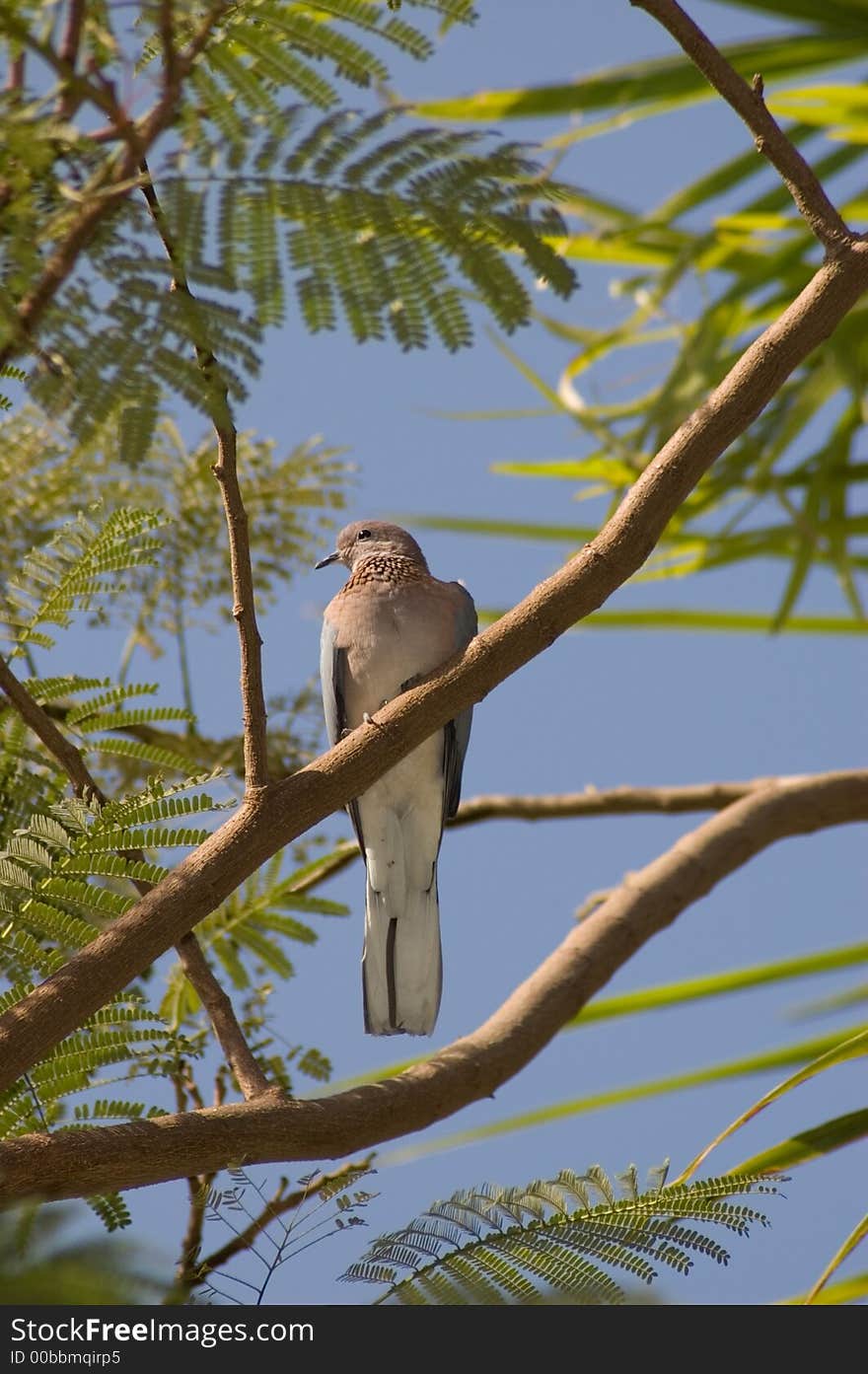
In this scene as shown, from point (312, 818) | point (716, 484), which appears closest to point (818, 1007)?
point (716, 484)

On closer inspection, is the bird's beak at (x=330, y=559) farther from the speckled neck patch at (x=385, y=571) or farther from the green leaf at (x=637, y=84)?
the green leaf at (x=637, y=84)

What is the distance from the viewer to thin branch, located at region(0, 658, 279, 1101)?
2871mm

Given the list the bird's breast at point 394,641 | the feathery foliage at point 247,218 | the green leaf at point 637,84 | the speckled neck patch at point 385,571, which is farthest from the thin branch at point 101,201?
the green leaf at point 637,84

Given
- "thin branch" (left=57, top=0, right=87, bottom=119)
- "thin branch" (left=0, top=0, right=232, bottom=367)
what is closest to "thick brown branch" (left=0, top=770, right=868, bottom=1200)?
"thin branch" (left=0, top=0, right=232, bottom=367)

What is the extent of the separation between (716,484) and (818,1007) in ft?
5.91

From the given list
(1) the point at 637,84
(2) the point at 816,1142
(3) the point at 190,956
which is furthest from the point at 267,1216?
(1) the point at 637,84

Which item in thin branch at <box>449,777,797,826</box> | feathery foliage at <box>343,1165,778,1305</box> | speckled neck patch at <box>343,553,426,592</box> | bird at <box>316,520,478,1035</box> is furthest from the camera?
thin branch at <box>449,777,797,826</box>

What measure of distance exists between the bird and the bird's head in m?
0.26

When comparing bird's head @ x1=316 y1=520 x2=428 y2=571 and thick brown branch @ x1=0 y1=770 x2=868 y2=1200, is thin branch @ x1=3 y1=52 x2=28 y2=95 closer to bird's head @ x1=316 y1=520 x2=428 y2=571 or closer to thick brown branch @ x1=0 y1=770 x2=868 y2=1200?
thick brown branch @ x1=0 y1=770 x2=868 y2=1200

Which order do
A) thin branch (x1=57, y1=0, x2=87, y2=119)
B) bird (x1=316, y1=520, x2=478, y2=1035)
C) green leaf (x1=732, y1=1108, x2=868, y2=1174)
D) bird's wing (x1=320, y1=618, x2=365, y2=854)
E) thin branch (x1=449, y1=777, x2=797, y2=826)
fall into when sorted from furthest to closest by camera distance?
1. thin branch (x1=449, y1=777, x2=797, y2=826)
2. bird's wing (x1=320, y1=618, x2=365, y2=854)
3. bird (x1=316, y1=520, x2=478, y2=1035)
4. green leaf (x1=732, y1=1108, x2=868, y2=1174)
5. thin branch (x1=57, y1=0, x2=87, y2=119)

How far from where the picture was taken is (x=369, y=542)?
4.56m

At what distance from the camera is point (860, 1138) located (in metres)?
3.75

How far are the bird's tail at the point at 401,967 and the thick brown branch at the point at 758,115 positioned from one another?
2.03 metres
